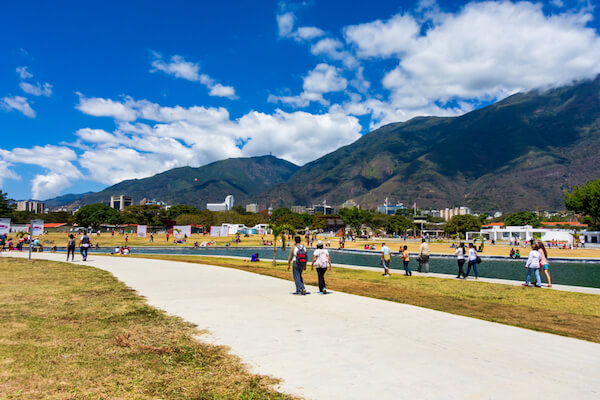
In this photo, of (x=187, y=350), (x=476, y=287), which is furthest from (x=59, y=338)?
(x=476, y=287)

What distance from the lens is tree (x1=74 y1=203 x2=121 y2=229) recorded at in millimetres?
131250

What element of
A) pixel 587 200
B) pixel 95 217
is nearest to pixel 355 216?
pixel 587 200

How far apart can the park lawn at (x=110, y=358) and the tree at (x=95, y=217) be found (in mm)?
137193

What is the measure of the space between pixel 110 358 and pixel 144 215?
164 m

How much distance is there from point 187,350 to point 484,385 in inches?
176

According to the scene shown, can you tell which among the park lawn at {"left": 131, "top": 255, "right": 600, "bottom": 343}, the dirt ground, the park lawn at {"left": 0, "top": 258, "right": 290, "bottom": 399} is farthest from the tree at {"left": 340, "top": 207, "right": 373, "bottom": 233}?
the park lawn at {"left": 0, "top": 258, "right": 290, "bottom": 399}

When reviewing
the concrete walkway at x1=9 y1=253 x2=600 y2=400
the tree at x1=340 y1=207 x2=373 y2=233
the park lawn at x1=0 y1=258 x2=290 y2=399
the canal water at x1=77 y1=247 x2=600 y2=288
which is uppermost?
the tree at x1=340 y1=207 x2=373 y2=233

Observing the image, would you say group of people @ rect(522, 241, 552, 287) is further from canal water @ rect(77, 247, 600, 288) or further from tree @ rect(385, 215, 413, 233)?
tree @ rect(385, 215, 413, 233)

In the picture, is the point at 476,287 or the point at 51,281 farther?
the point at 476,287

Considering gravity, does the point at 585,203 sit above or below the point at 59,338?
above

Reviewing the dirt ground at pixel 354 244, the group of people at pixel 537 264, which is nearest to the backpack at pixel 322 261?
the group of people at pixel 537 264

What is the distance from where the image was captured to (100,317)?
336 inches

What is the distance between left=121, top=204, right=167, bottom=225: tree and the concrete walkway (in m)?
146

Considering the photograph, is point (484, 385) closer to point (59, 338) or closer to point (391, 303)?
point (391, 303)
